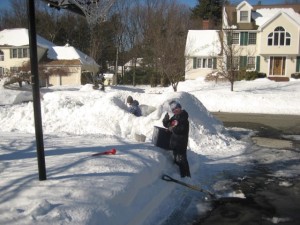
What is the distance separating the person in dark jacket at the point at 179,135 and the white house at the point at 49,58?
35654mm

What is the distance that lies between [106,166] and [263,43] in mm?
38639

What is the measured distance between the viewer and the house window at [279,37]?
41.6 meters

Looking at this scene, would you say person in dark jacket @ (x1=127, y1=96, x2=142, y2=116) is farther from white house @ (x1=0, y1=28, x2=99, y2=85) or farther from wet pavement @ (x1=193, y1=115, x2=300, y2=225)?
white house @ (x1=0, y1=28, x2=99, y2=85)

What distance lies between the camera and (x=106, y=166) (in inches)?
252

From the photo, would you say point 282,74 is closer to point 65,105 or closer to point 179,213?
point 65,105

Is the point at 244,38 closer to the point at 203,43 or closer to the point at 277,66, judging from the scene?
the point at 277,66

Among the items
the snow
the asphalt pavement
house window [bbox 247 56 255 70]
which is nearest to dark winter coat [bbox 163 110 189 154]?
the snow

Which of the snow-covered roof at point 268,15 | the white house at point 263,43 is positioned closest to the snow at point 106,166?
the white house at point 263,43

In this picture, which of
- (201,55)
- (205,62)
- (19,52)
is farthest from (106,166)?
(19,52)

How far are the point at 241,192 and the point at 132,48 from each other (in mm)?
50303

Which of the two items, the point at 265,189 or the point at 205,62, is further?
the point at 205,62

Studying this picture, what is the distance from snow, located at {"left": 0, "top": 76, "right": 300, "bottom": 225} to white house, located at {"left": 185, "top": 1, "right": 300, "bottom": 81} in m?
29.1

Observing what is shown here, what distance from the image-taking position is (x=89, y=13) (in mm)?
6133

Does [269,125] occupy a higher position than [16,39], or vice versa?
[16,39]
